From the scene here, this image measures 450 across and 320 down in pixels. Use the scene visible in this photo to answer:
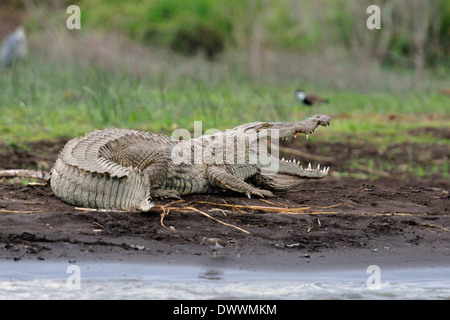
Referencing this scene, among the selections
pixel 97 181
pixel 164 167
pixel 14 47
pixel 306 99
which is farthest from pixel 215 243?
pixel 14 47

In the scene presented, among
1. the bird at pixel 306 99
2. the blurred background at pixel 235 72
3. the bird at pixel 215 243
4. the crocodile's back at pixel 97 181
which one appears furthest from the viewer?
the bird at pixel 306 99

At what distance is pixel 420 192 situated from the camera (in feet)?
19.4

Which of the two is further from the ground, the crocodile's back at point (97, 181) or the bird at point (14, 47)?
the bird at point (14, 47)

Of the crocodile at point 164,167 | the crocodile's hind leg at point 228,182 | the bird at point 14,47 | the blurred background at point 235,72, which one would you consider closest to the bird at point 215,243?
the crocodile at point 164,167

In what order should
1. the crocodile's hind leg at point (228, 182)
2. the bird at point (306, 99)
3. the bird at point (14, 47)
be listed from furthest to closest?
the bird at point (14, 47) → the bird at point (306, 99) → the crocodile's hind leg at point (228, 182)

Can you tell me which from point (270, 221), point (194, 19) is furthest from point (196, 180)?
point (194, 19)

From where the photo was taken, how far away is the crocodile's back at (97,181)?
15.0 feet

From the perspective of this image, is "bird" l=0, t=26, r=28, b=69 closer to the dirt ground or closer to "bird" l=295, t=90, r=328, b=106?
"bird" l=295, t=90, r=328, b=106

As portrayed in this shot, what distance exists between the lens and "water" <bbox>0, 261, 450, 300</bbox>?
3.64m

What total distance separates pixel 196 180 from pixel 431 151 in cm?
468

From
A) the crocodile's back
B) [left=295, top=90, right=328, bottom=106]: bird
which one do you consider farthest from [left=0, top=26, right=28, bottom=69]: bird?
the crocodile's back

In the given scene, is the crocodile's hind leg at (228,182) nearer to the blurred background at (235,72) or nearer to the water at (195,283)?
the water at (195,283)

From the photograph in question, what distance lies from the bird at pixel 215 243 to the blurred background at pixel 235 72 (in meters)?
3.59

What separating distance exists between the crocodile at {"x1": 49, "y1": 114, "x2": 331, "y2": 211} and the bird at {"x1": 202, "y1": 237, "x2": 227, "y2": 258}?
496mm
